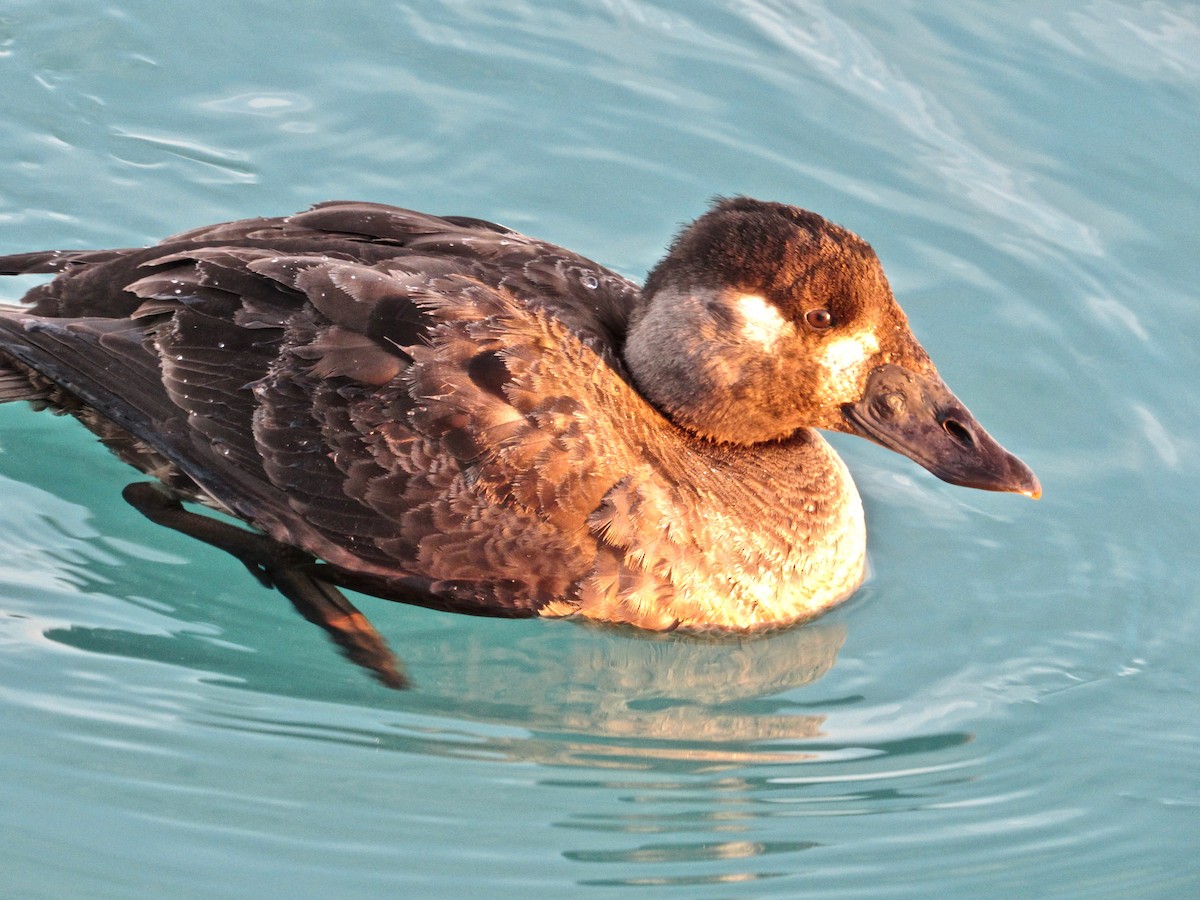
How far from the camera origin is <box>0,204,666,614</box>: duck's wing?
5414 millimetres

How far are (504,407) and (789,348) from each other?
1.03 m

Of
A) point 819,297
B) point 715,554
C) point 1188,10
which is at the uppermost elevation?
point 1188,10

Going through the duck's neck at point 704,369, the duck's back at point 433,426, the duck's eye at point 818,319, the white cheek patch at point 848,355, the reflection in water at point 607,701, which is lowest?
the reflection in water at point 607,701

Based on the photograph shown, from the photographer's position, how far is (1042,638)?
598 cm

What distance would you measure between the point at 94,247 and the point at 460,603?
2995 mm

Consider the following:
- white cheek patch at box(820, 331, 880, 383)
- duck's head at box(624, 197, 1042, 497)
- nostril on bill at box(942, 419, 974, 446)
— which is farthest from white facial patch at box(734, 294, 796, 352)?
nostril on bill at box(942, 419, 974, 446)

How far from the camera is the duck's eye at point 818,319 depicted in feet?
18.4

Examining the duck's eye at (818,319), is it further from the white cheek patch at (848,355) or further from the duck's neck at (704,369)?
the duck's neck at (704,369)

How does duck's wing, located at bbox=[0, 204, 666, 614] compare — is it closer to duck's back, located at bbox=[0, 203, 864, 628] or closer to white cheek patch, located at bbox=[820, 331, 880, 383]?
duck's back, located at bbox=[0, 203, 864, 628]

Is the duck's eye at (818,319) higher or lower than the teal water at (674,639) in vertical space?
higher

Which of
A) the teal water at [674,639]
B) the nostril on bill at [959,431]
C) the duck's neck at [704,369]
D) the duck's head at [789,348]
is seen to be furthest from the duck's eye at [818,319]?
the teal water at [674,639]

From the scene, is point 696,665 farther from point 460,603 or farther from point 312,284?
point 312,284

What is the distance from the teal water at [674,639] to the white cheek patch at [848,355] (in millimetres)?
943

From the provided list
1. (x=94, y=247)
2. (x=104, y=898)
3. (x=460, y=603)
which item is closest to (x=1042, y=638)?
(x=460, y=603)
